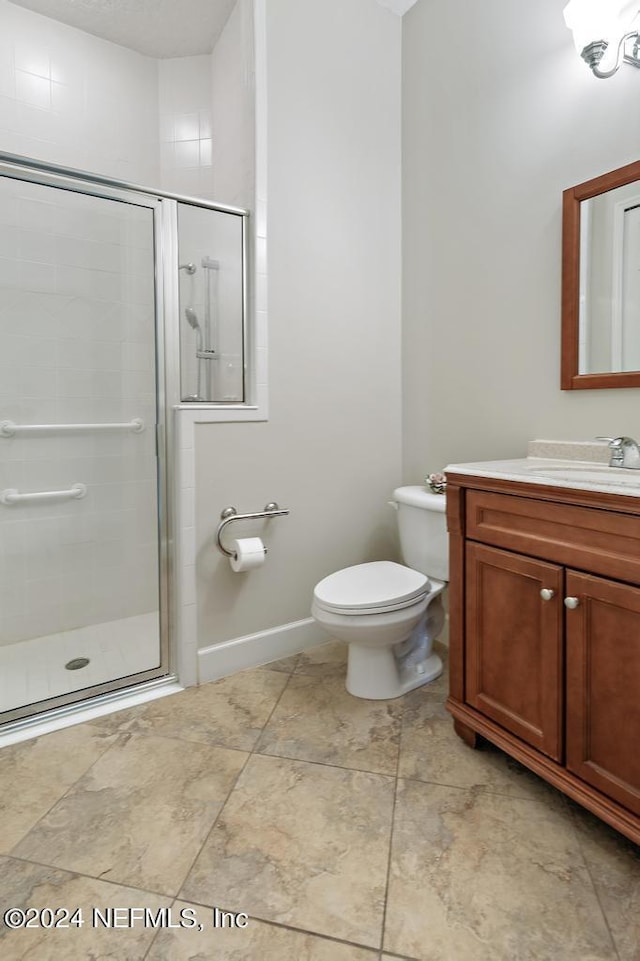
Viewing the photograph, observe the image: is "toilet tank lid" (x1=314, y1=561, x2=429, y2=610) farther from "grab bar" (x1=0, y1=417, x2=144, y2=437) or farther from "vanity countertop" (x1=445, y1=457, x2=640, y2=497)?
"grab bar" (x1=0, y1=417, x2=144, y2=437)

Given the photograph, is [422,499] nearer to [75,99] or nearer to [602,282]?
[602,282]

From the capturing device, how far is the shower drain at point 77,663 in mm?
1983

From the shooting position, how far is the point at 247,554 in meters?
1.94

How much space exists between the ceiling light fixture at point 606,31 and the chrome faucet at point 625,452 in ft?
3.40

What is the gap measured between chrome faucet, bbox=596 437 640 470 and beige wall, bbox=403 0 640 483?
15cm

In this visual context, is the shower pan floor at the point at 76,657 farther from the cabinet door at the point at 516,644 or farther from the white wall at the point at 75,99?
the white wall at the point at 75,99

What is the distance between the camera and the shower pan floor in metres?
1.84

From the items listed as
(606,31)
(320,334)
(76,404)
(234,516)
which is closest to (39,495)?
(76,404)

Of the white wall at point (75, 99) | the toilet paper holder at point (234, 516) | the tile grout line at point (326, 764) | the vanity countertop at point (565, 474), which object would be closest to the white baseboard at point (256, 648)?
the toilet paper holder at point (234, 516)

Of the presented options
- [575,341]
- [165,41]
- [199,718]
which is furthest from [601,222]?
[165,41]

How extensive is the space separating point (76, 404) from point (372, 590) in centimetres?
142

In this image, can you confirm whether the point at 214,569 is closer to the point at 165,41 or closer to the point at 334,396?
the point at 334,396

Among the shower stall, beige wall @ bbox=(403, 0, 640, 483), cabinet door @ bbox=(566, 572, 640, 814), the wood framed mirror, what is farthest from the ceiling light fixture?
cabinet door @ bbox=(566, 572, 640, 814)

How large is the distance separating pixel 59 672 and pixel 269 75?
8.10 ft
